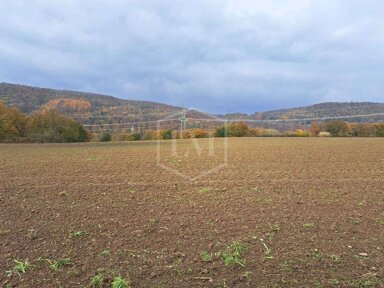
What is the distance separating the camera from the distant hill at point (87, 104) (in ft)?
158

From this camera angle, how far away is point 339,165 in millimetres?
11141

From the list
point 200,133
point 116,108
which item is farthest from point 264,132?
point 116,108

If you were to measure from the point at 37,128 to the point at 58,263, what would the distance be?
1036 inches

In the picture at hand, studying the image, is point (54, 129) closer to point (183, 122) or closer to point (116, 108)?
point (183, 122)

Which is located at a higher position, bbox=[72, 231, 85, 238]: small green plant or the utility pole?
the utility pole

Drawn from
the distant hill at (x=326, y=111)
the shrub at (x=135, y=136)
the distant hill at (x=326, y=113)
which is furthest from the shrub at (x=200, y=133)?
the distant hill at (x=326, y=111)

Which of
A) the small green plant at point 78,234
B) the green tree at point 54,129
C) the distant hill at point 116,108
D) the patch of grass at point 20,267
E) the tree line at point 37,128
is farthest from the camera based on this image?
the distant hill at point 116,108

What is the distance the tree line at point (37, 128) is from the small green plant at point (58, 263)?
24998mm

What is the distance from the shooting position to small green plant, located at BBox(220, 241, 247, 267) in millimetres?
4170

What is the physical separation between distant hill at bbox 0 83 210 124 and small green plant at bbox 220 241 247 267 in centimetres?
4080

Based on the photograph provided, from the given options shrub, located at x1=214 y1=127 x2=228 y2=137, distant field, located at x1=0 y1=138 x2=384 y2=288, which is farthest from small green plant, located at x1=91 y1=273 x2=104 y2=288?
shrub, located at x1=214 y1=127 x2=228 y2=137

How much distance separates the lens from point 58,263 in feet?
13.4

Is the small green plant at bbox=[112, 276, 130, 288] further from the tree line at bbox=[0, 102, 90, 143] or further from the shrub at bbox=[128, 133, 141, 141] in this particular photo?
the shrub at bbox=[128, 133, 141, 141]

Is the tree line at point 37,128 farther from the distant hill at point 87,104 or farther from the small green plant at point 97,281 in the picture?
the small green plant at point 97,281
